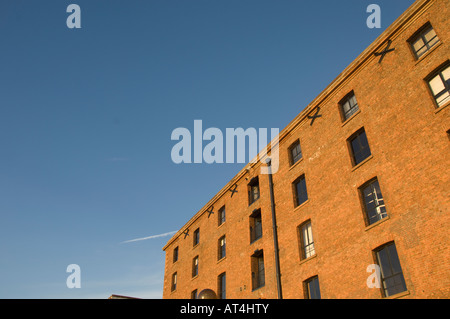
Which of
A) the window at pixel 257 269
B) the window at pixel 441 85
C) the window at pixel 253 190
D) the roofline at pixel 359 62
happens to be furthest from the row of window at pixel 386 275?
the roofline at pixel 359 62

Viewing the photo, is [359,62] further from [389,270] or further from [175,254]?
[175,254]

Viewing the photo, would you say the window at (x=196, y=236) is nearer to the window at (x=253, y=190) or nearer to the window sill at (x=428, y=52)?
the window at (x=253, y=190)

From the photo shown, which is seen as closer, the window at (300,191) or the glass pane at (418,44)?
the glass pane at (418,44)

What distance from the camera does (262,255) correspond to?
20.2 metres

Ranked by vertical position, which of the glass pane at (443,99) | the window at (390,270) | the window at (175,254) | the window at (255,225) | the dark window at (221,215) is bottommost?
the window at (390,270)

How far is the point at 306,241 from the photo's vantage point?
16828 millimetres

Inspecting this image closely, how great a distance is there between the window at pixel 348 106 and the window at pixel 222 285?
12.6 meters

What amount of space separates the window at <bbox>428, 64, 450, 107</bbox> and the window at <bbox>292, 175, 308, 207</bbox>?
291 inches

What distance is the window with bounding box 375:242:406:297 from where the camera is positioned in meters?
12.1

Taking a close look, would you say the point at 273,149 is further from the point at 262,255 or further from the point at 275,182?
the point at 262,255

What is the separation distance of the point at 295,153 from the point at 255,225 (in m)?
5.22

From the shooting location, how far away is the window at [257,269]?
1947 cm

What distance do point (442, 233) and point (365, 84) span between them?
781 cm

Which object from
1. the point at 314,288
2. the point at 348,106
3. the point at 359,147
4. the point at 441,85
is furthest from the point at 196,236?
the point at 441,85
